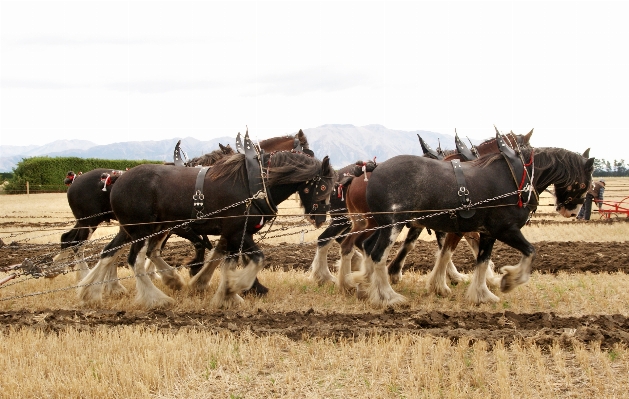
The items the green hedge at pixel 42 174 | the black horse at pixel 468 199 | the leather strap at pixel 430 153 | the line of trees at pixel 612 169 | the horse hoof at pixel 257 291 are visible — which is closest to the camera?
the black horse at pixel 468 199

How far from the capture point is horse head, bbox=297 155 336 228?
26.7ft

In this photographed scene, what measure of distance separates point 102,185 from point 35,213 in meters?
18.4

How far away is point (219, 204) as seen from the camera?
7.97 metres

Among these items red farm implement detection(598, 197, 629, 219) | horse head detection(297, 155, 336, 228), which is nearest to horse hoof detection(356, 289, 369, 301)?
horse head detection(297, 155, 336, 228)

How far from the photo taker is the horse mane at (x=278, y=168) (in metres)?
8.02

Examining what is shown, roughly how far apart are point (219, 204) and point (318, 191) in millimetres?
1277

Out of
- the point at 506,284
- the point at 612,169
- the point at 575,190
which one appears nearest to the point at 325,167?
the point at 506,284

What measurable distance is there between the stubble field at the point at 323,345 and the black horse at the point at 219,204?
1.27 ft

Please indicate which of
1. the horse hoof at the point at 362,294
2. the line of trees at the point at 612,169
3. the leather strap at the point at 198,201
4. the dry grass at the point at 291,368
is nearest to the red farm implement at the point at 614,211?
the horse hoof at the point at 362,294

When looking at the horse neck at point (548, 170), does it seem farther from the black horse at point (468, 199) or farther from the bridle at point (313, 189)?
the bridle at point (313, 189)

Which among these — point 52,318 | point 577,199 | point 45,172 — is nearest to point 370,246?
point 577,199

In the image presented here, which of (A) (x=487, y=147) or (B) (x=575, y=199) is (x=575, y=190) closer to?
(B) (x=575, y=199)

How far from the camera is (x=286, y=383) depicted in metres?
5.07

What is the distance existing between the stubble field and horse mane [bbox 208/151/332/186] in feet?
5.46
